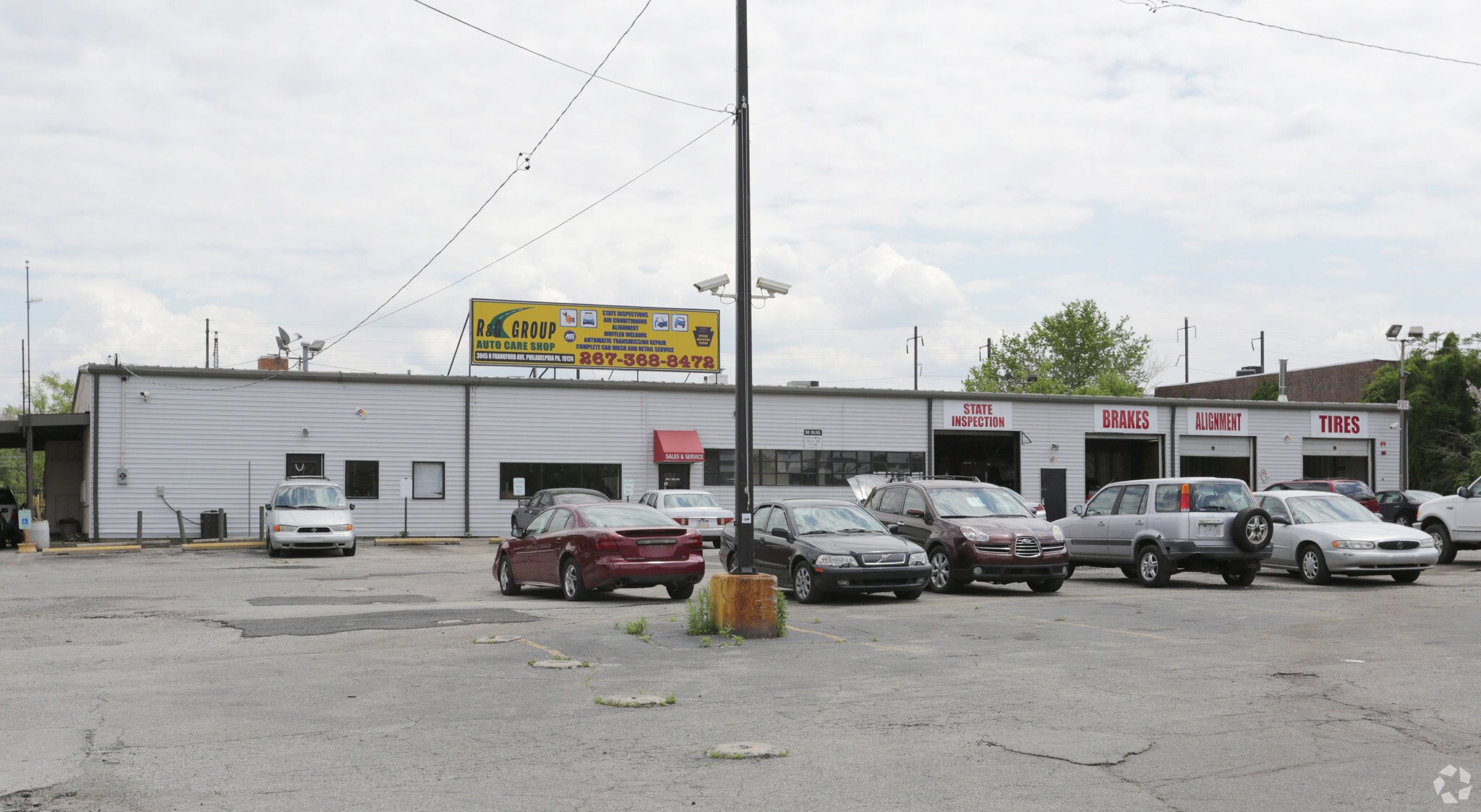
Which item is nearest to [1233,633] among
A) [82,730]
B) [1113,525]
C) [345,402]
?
[1113,525]

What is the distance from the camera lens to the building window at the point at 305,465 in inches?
1346

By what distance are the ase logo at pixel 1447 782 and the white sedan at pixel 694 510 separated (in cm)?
2239

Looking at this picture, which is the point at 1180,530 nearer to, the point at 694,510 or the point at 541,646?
the point at 541,646

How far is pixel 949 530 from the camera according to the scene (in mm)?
17844

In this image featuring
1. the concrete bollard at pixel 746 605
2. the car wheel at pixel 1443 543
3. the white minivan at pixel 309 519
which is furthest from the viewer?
the white minivan at pixel 309 519

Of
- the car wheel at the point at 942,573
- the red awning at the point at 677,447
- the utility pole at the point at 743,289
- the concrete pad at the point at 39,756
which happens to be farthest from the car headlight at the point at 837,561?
the red awning at the point at 677,447

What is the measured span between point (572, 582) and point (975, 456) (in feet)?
114

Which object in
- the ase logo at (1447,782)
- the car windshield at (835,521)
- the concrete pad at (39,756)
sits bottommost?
the concrete pad at (39,756)

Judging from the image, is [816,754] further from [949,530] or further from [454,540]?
[454,540]

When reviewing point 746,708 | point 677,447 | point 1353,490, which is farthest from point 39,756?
point 1353,490

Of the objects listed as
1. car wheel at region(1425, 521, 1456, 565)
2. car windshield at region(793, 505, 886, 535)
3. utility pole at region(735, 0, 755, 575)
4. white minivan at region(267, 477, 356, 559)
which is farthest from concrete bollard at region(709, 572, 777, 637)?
white minivan at region(267, 477, 356, 559)

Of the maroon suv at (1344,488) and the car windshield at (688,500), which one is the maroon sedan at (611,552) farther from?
the maroon suv at (1344,488)

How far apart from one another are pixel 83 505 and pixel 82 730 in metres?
30.4

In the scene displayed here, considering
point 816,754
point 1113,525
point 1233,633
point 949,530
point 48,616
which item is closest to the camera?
point 816,754
